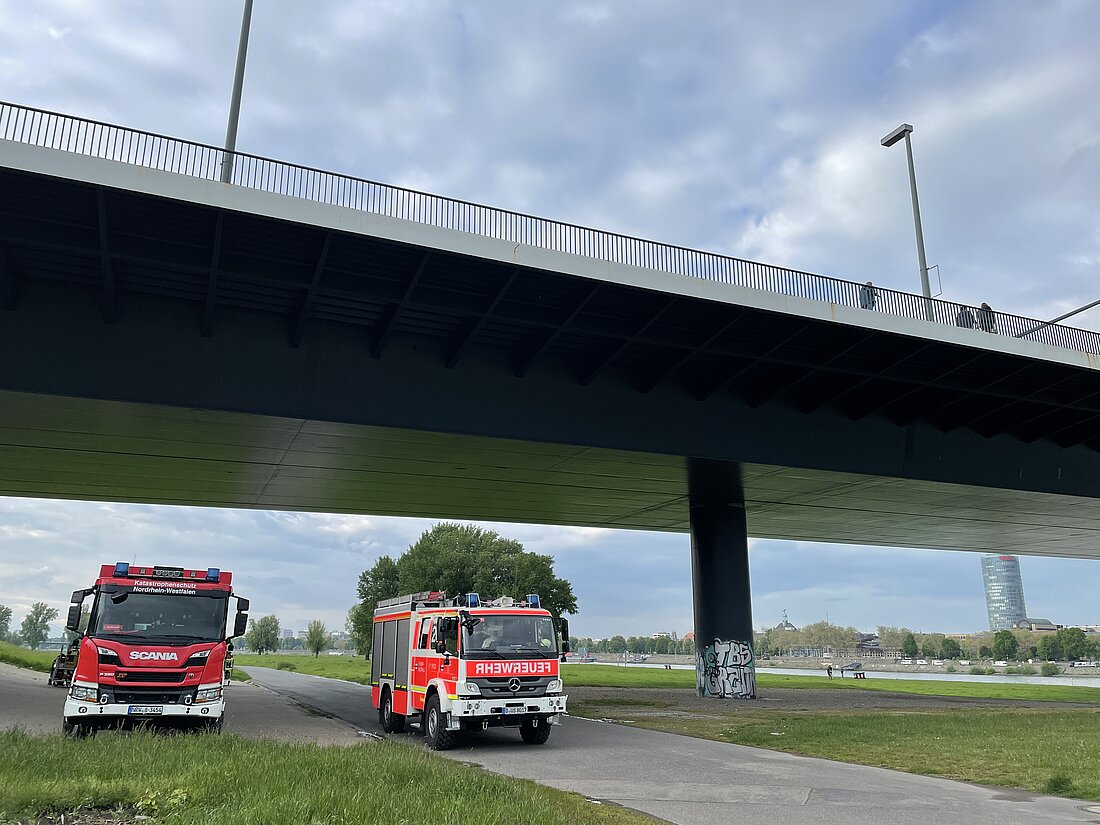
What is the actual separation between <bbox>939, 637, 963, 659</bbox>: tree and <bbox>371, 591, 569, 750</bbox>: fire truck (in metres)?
162

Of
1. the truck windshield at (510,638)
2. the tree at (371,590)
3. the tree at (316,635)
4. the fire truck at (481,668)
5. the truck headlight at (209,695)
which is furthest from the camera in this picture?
the tree at (316,635)

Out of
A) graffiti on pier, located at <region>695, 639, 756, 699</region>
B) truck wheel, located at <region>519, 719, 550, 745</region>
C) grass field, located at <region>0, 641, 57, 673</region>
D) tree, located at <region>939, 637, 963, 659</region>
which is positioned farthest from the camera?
tree, located at <region>939, 637, 963, 659</region>

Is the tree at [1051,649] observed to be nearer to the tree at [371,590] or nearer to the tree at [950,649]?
the tree at [950,649]

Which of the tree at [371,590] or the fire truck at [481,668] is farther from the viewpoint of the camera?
the tree at [371,590]

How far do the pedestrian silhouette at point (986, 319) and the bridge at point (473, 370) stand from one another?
0.35 m

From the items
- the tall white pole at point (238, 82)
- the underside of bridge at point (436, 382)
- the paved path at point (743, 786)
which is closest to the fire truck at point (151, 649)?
the underside of bridge at point (436, 382)

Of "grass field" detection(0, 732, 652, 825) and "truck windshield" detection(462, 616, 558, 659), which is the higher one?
"truck windshield" detection(462, 616, 558, 659)

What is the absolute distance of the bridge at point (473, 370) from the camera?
15.7m

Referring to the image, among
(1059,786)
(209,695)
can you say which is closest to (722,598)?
(1059,786)

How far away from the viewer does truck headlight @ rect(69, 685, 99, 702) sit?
13695 mm

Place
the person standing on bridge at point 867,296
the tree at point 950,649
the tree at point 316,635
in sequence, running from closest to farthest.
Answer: the person standing on bridge at point 867,296 → the tree at point 316,635 → the tree at point 950,649

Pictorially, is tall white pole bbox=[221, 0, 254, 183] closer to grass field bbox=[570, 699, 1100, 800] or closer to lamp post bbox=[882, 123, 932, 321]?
grass field bbox=[570, 699, 1100, 800]

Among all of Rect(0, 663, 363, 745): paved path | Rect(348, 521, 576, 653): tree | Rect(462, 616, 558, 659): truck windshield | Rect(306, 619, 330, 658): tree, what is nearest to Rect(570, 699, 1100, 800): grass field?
Rect(462, 616, 558, 659): truck windshield

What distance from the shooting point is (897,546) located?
4475 cm
